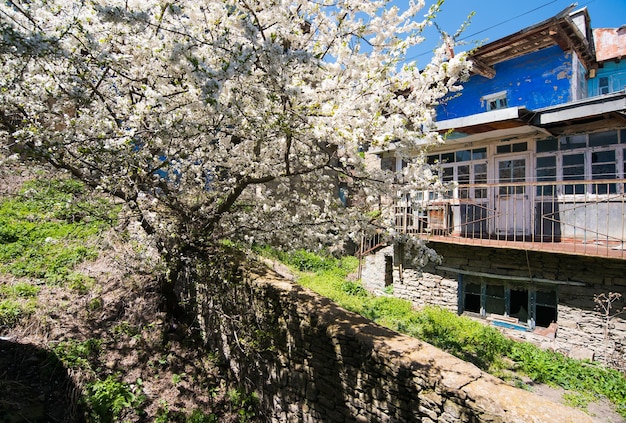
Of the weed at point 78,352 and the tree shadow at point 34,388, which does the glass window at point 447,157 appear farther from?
the tree shadow at point 34,388

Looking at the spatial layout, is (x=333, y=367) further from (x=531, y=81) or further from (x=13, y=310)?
(x=531, y=81)

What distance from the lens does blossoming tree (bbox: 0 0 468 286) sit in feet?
11.5

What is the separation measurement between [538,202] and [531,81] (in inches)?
156

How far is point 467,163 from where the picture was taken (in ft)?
35.4

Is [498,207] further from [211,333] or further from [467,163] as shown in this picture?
[211,333]

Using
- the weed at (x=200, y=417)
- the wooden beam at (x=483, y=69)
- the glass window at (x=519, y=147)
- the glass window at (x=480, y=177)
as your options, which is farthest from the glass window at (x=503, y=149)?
the weed at (x=200, y=417)

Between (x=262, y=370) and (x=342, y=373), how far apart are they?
1.82 m

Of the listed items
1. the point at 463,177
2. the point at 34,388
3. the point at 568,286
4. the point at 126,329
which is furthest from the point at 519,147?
the point at 34,388

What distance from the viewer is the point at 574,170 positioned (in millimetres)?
8750

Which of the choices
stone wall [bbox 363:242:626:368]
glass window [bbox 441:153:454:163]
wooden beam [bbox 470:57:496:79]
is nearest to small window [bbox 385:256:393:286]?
stone wall [bbox 363:242:626:368]

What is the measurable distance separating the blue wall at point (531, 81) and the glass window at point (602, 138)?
1.83 meters

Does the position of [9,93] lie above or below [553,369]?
above

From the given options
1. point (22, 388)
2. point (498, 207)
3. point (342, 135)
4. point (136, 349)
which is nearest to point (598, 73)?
point (498, 207)

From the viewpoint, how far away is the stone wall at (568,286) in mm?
7020
